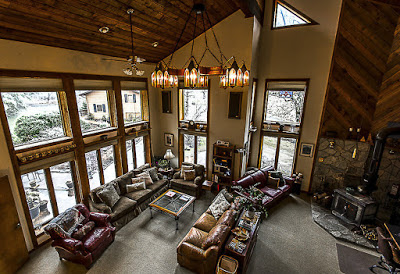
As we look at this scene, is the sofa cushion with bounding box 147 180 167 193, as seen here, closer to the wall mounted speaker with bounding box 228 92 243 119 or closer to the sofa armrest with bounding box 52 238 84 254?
the sofa armrest with bounding box 52 238 84 254

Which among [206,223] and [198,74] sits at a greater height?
[198,74]

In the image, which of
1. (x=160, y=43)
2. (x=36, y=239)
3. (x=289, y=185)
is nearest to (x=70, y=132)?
(x=36, y=239)

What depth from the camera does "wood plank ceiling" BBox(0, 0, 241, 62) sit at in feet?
11.6

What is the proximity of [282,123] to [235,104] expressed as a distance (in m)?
2.15

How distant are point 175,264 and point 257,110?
233 inches

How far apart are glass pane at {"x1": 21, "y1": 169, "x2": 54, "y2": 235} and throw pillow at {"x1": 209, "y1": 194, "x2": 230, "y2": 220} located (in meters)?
4.52

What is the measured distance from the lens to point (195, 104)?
25.6ft

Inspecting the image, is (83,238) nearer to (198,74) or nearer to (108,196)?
(108,196)

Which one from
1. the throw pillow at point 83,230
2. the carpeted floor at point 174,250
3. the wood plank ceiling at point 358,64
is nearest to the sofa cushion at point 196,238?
the carpeted floor at point 174,250

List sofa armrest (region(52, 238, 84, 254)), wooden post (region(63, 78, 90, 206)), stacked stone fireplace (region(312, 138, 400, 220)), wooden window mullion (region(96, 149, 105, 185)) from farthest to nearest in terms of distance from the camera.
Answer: wooden window mullion (region(96, 149, 105, 185)) → stacked stone fireplace (region(312, 138, 400, 220)) → wooden post (region(63, 78, 90, 206)) → sofa armrest (region(52, 238, 84, 254))

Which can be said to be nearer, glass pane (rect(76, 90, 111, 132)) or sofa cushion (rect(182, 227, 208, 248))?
sofa cushion (rect(182, 227, 208, 248))

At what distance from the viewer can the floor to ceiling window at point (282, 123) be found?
23.0 feet

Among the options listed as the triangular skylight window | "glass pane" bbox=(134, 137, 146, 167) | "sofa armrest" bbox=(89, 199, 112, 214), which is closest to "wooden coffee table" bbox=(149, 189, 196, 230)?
"sofa armrest" bbox=(89, 199, 112, 214)

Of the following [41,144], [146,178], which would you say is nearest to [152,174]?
[146,178]
